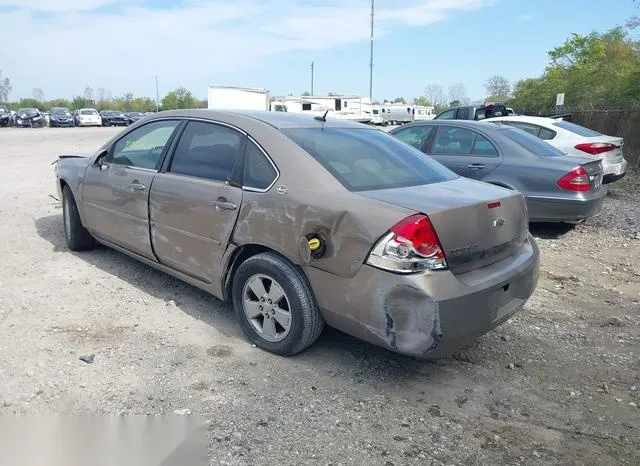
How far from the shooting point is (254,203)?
11.8 ft

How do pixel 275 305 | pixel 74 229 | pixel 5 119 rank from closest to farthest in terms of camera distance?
pixel 275 305, pixel 74 229, pixel 5 119

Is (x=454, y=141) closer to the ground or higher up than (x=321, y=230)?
higher up

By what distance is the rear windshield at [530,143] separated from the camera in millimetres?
7035

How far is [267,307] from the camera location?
11.8 feet

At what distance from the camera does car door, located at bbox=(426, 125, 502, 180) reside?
7070 mm

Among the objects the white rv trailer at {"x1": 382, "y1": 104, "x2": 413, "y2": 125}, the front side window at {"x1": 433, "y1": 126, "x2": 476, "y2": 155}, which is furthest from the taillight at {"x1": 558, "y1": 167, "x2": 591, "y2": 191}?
the white rv trailer at {"x1": 382, "y1": 104, "x2": 413, "y2": 125}

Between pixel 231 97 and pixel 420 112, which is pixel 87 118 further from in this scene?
pixel 420 112

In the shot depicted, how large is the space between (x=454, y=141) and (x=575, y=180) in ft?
5.46

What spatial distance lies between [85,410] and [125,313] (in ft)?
4.52

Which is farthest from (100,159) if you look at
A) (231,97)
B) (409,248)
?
(231,97)

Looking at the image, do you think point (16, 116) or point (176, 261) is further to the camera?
point (16, 116)

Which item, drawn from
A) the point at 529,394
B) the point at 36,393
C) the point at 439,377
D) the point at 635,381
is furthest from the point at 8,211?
the point at 635,381

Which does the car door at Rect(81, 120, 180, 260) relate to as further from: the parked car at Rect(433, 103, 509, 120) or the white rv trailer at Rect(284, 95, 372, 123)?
the white rv trailer at Rect(284, 95, 372, 123)

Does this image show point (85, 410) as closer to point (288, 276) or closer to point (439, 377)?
point (288, 276)
